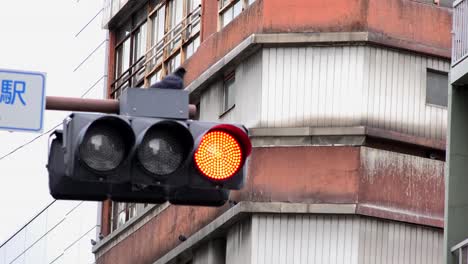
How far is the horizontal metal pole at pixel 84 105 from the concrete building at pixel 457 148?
687 inches

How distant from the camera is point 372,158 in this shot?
36781mm

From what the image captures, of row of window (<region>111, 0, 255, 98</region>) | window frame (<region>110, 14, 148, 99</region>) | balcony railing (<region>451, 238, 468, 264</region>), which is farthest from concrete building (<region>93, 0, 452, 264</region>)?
window frame (<region>110, 14, 148, 99</region>)

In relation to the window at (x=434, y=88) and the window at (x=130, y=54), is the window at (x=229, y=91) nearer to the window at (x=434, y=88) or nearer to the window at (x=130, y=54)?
the window at (x=434, y=88)

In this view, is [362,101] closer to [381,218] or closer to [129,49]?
[381,218]

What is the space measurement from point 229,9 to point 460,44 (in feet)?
38.3

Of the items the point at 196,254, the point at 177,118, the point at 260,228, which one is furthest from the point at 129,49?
the point at 177,118

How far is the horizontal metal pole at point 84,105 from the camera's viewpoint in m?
12.9

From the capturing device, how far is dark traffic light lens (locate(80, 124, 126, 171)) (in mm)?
12273

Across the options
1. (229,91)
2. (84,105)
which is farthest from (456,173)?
(84,105)

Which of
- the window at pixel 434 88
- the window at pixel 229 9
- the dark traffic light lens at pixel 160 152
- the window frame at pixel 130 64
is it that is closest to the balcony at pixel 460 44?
the window at pixel 434 88

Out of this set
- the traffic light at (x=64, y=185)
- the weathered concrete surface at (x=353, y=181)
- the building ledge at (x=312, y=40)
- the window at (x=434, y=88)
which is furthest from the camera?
the window at (x=434, y=88)

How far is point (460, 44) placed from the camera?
30.8m

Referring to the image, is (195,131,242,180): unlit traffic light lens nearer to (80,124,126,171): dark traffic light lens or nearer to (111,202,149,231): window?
(80,124,126,171): dark traffic light lens

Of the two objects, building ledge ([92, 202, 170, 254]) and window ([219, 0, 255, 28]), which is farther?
building ledge ([92, 202, 170, 254])
